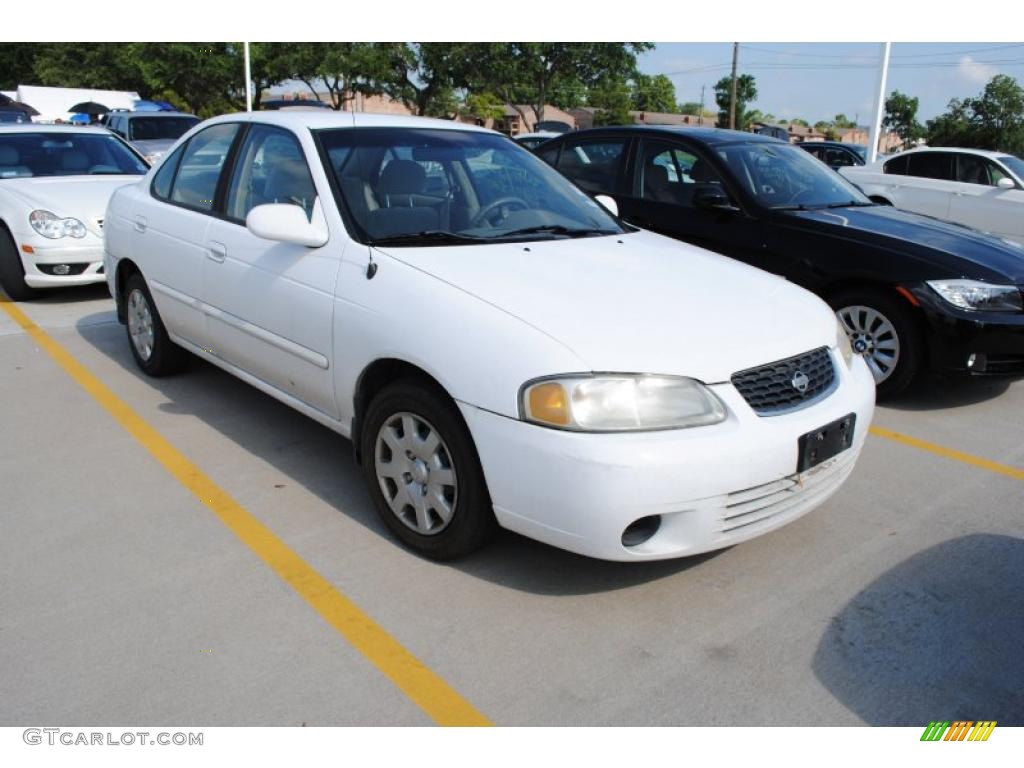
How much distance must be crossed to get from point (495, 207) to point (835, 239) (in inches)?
101

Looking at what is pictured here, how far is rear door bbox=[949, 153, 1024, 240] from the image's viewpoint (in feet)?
31.5

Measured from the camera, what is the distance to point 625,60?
3769 cm

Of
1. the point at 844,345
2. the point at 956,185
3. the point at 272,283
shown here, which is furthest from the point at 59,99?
the point at 844,345

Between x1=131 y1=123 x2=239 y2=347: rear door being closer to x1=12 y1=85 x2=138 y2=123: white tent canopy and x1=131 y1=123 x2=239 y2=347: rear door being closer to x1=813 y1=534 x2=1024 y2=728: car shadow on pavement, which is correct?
x1=813 y1=534 x2=1024 y2=728: car shadow on pavement

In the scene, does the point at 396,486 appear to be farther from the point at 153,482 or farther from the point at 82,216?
the point at 82,216

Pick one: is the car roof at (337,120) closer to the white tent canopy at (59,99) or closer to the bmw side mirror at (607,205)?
the bmw side mirror at (607,205)

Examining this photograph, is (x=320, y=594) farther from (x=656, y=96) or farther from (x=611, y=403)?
(x=656, y=96)

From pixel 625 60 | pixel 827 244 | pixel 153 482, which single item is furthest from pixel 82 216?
pixel 625 60

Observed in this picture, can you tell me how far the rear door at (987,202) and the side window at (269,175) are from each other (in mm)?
8617

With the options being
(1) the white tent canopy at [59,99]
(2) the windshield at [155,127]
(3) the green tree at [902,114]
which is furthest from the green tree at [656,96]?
(2) the windshield at [155,127]

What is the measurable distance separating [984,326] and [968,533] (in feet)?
5.91

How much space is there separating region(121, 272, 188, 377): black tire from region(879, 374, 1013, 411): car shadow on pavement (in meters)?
4.37

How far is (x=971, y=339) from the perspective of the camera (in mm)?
4895

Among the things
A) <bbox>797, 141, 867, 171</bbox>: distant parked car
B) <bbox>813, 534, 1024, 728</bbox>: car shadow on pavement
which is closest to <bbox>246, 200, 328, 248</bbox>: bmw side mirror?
<bbox>813, 534, 1024, 728</bbox>: car shadow on pavement
